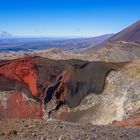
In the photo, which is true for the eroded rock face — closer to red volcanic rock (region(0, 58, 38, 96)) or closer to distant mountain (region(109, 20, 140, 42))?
red volcanic rock (region(0, 58, 38, 96))

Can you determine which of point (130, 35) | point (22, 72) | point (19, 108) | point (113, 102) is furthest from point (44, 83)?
point (130, 35)

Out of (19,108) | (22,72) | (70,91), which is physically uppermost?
(22,72)

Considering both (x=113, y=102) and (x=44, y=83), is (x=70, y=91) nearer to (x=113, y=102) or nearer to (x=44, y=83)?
(x=44, y=83)

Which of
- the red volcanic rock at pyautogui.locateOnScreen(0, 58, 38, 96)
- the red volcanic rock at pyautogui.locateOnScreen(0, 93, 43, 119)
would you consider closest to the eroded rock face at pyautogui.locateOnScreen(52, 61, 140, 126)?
the red volcanic rock at pyautogui.locateOnScreen(0, 93, 43, 119)

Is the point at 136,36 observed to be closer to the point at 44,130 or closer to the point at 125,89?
the point at 125,89

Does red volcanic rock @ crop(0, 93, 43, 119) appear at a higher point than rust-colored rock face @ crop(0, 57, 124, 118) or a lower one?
lower

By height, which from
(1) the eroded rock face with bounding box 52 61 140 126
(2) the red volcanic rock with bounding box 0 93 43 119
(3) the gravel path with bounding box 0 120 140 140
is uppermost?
(3) the gravel path with bounding box 0 120 140 140

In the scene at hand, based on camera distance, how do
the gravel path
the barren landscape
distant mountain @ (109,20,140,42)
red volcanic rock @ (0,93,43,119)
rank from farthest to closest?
distant mountain @ (109,20,140,42)
red volcanic rock @ (0,93,43,119)
the barren landscape
the gravel path

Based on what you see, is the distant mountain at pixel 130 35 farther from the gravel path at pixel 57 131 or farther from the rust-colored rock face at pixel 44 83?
the gravel path at pixel 57 131

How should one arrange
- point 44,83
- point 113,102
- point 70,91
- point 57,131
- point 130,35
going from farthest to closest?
point 130,35 < point 44,83 < point 70,91 < point 113,102 < point 57,131
